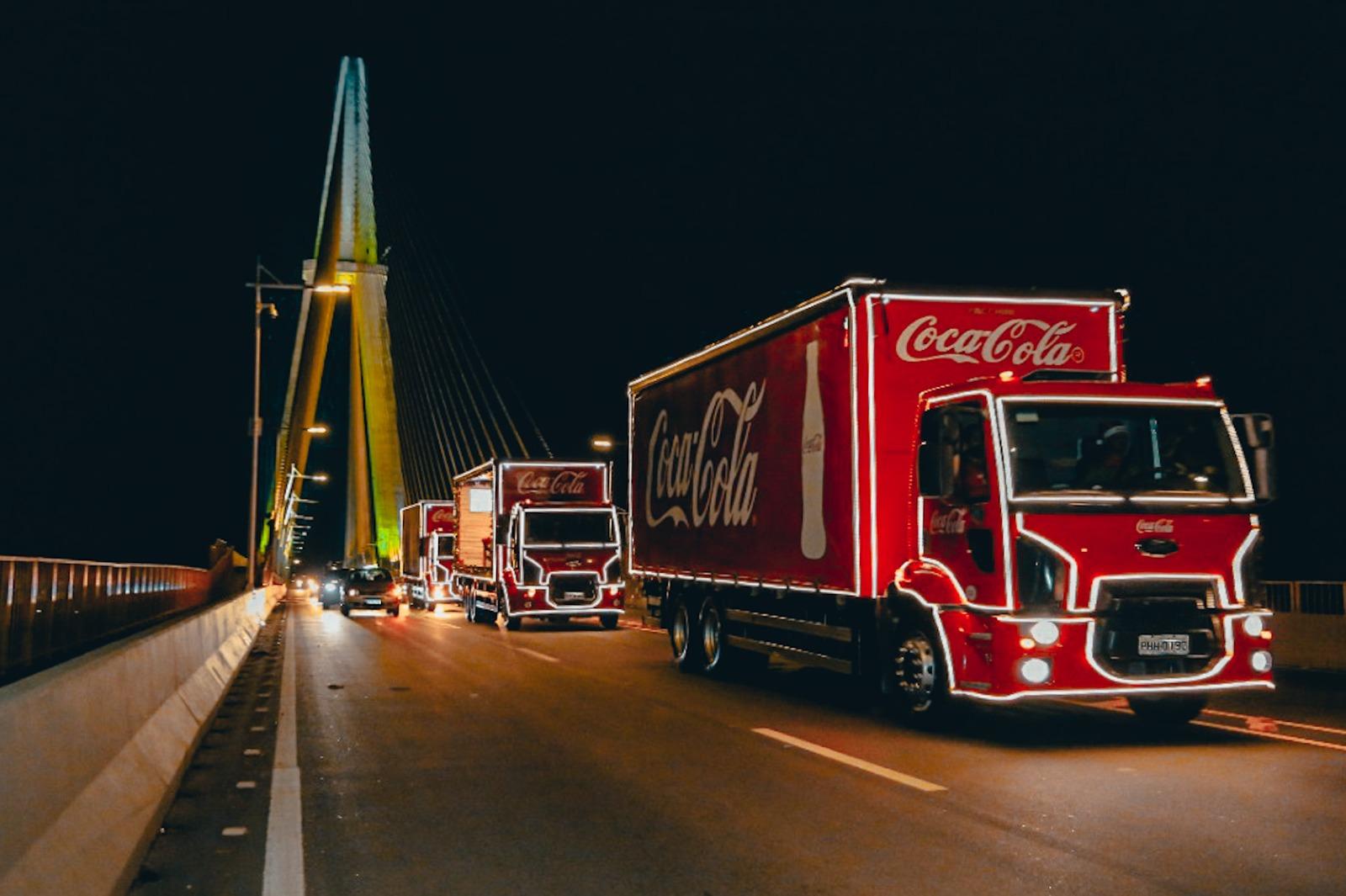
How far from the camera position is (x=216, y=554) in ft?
140

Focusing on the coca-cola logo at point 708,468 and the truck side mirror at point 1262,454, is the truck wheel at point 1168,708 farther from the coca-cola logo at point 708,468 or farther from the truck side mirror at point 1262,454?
the coca-cola logo at point 708,468

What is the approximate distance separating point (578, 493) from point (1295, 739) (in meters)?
19.8

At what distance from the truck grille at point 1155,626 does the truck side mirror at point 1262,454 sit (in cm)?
88

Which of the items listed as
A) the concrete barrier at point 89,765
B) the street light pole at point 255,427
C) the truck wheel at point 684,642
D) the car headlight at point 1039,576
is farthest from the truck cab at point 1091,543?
the street light pole at point 255,427

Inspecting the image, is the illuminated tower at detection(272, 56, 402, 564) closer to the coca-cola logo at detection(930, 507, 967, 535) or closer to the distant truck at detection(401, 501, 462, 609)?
the distant truck at detection(401, 501, 462, 609)

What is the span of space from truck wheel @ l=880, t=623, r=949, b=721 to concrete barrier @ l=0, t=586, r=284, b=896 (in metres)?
5.35

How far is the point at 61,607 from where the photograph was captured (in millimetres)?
15453

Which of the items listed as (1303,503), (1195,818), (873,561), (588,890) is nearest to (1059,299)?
A: (873,561)

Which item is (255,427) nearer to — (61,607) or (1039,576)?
(61,607)

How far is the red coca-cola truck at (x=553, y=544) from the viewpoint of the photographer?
89.0 feet

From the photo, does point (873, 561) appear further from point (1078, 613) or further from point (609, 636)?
point (609, 636)

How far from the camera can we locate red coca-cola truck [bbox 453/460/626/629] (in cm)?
2714

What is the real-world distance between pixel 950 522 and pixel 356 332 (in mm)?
47470

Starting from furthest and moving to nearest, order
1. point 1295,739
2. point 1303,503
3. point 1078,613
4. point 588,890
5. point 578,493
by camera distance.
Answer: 1. point 1303,503
2. point 578,493
3. point 1295,739
4. point 1078,613
5. point 588,890
